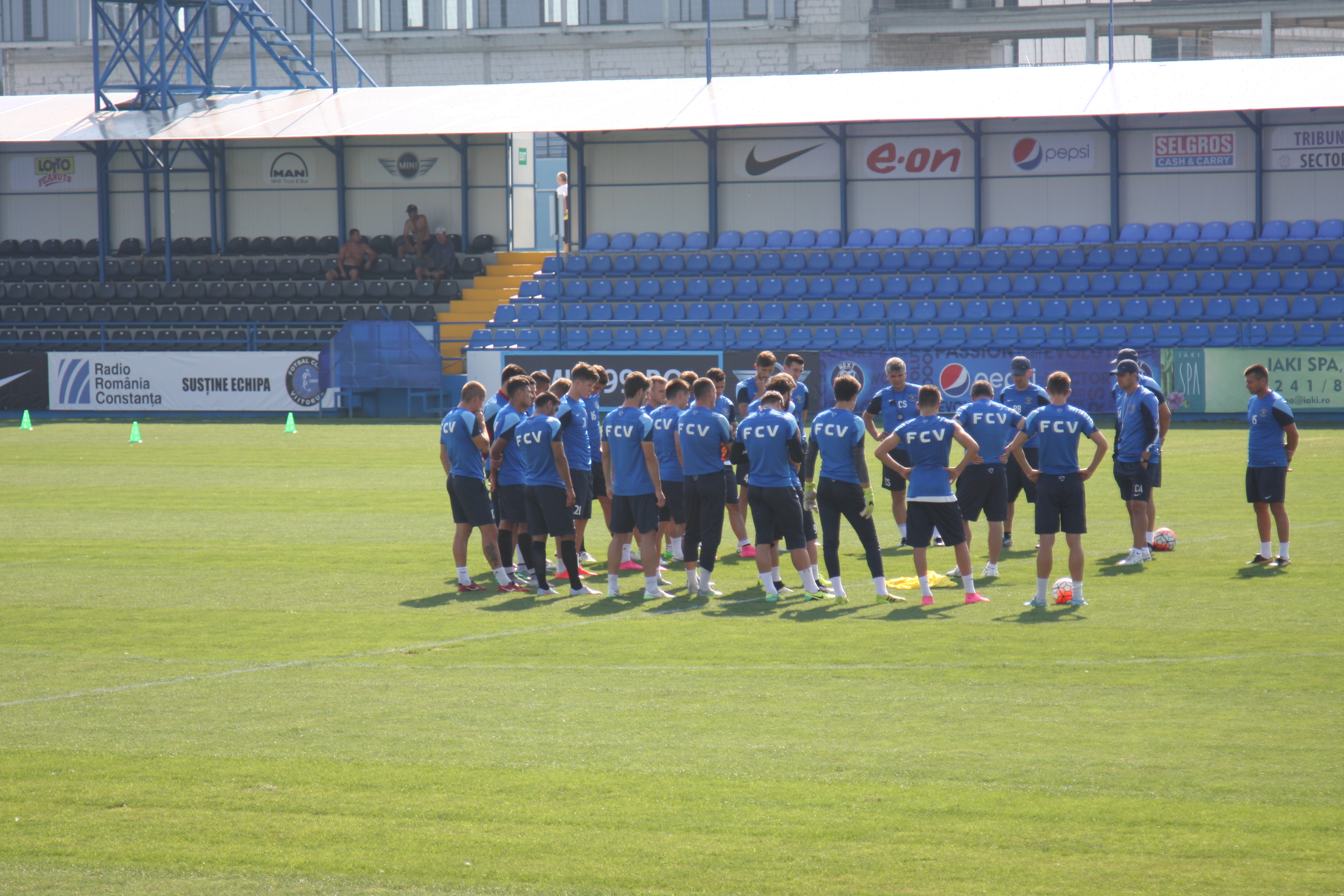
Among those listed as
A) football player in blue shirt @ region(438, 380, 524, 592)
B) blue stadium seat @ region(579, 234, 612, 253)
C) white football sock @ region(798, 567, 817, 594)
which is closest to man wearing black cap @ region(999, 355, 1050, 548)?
white football sock @ region(798, 567, 817, 594)

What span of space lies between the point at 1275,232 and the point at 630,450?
96.8ft

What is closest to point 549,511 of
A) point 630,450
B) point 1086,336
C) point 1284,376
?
point 630,450

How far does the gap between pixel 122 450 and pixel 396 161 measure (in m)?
19.0

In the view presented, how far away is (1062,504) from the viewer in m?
11.4

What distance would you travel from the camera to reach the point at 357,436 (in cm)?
3000

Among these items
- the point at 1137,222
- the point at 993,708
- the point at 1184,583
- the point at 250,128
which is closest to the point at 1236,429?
the point at 1137,222

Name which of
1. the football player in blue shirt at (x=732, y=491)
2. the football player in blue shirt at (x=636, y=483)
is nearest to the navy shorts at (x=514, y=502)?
the football player in blue shirt at (x=636, y=483)

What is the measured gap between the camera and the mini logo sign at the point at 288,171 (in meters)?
44.0

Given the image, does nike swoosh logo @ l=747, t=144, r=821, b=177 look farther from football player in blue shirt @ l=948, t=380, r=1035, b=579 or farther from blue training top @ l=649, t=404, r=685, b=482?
blue training top @ l=649, t=404, r=685, b=482

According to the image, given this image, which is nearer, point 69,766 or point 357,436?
point 69,766

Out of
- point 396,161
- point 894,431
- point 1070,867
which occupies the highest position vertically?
point 396,161

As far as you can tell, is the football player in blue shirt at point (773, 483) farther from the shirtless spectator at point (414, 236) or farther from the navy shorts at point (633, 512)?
the shirtless spectator at point (414, 236)

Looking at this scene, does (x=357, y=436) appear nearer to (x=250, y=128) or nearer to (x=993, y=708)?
(x=250, y=128)

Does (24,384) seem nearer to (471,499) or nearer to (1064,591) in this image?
(471,499)
